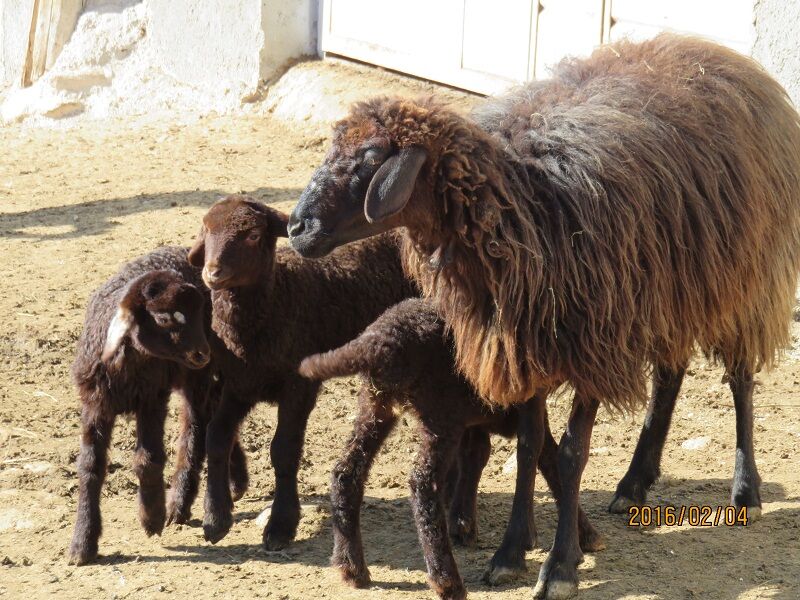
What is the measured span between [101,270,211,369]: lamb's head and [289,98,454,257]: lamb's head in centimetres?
99

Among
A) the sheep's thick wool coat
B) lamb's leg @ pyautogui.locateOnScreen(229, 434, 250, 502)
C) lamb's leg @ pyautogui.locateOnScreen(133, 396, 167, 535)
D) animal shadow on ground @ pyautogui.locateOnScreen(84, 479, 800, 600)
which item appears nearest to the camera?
the sheep's thick wool coat

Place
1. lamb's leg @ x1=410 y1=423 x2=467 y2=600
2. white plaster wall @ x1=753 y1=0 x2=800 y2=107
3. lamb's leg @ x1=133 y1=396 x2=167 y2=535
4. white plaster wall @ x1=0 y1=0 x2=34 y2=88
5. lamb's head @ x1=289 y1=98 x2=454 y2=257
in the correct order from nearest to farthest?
lamb's head @ x1=289 y1=98 x2=454 y2=257
lamb's leg @ x1=410 y1=423 x2=467 y2=600
lamb's leg @ x1=133 y1=396 x2=167 y2=535
white plaster wall @ x1=753 y1=0 x2=800 y2=107
white plaster wall @ x1=0 y1=0 x2=34 y2=88

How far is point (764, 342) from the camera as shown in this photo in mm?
5691

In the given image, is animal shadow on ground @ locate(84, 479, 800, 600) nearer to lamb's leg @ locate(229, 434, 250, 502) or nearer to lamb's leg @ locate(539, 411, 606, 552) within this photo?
lamb's leg @ locate(539, 411, 606, 552)

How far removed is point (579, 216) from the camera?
15.5 ft

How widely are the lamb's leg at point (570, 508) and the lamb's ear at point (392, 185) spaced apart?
3.86 feet

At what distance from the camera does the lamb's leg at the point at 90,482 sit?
5293 mm

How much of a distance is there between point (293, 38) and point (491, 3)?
2.54m

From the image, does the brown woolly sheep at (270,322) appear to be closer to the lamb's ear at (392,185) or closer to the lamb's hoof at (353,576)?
the lamb's hoof at (353,576)

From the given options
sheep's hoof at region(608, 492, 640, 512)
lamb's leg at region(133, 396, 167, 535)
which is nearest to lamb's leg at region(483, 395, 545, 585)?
sheep's hoof at region(608, 492, 640, 512)

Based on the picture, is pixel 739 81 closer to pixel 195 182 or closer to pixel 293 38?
pixel 195 182

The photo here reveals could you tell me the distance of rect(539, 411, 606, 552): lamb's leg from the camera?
529 cm

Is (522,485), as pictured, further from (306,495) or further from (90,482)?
(90,482)

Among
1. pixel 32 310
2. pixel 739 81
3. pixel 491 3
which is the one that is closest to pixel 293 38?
pixel 491 3
